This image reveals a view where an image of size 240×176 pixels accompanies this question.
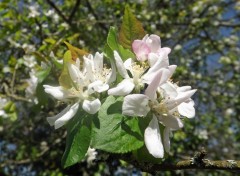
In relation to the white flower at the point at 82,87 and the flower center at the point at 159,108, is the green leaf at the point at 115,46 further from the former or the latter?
the flower center at the point at 159,108

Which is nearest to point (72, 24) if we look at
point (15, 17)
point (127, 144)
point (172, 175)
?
point (15, 17)

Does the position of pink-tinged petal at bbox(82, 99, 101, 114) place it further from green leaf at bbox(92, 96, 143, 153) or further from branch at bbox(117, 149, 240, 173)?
branch at bbox(117, 149, 240, 173)

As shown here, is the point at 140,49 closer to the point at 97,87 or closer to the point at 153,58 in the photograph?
the point at 153,58

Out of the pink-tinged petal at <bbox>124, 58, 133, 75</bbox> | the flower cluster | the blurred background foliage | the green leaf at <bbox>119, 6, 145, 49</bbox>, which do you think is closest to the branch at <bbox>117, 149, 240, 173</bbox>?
the flower cluster

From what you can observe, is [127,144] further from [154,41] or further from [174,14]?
[174,14]

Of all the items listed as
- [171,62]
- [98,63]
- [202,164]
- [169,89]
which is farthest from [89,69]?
[171,62]

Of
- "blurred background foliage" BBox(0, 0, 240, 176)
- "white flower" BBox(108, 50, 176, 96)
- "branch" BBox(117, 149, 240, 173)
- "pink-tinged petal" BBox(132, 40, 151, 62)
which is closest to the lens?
"branch" BBox(117, 149, 240, 173)

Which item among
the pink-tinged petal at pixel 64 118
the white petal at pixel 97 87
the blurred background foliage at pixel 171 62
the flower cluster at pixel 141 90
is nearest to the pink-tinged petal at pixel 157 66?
the flower cluster at pixel 141 90
